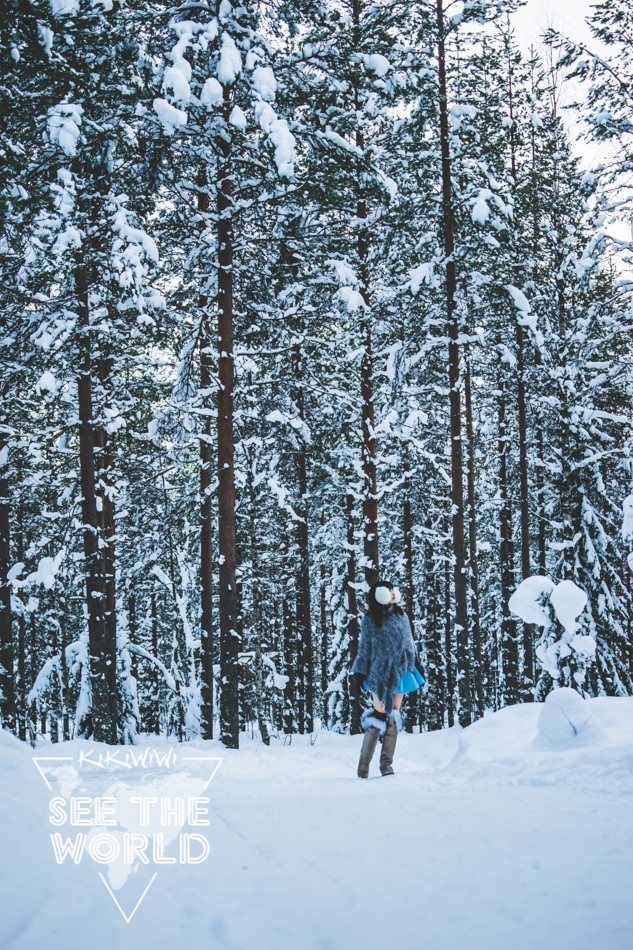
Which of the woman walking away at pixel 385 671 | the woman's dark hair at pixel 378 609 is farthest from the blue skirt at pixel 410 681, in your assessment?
the woman's dark hair at pixel 378 609

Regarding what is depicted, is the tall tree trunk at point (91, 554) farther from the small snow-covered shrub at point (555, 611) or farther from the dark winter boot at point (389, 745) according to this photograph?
the small snow-covered shrub at point (555, 611)

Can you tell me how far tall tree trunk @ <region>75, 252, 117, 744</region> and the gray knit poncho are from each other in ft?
20.9

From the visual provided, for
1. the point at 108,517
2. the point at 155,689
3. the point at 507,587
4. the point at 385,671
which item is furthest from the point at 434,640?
the point at 385,671

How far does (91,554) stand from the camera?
1116cm

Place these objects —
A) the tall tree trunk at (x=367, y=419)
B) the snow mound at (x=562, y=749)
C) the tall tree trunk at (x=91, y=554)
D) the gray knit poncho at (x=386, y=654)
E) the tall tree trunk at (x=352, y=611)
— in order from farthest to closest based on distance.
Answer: the tall tree trunk at (x=352, y=611) → the tall tree trunk at (x=367, y=419) → the tall tree trunk at (x=91, y=554) → the gray knit poncho at (x=386, y=654) → the snow mound at (x=562, y=749)

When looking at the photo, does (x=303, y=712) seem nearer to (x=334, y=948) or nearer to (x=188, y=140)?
(x=188, y=140)

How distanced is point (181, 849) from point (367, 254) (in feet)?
42.9

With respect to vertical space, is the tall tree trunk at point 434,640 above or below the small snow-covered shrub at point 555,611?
below

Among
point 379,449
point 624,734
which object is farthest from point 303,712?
Answer: point 624,734

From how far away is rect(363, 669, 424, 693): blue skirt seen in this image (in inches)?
262

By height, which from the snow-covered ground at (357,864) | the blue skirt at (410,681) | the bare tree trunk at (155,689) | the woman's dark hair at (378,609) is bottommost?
the bare tree trunk at (155,689)

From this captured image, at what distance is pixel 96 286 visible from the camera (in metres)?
11.5

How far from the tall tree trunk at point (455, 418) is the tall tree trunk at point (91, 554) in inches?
297

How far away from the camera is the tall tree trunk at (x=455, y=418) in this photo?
13094 millimetres
